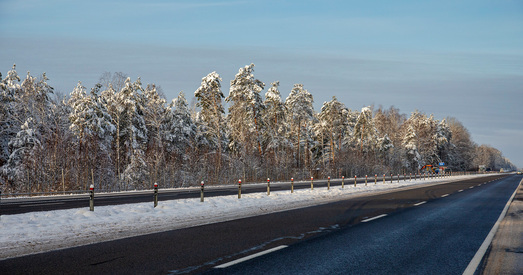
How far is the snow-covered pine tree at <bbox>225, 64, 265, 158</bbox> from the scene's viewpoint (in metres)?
59.1

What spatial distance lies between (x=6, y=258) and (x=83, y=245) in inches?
64.9

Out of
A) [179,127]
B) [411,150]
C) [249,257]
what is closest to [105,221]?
[249,257]

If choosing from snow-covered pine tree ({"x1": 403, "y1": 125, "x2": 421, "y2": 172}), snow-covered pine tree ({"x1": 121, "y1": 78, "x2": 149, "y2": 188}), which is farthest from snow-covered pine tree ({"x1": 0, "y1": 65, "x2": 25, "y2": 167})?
snow-covered pine tree ({"x1": 403, "y1": 125, "x2": 421, "y2": 172})

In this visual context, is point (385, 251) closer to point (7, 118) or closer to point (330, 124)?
point (7, 118)

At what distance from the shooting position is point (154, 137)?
48281 millimetres

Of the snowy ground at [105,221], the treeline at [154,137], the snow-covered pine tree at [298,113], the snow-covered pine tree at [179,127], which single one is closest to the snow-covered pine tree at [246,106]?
the treeline at [154,137]

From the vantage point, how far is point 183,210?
1559 centimetres

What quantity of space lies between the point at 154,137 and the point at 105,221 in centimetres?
3662

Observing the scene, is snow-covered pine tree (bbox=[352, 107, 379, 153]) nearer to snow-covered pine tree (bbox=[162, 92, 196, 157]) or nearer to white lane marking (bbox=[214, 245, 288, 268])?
snow-covered pine tree (bbox=[162, 92, 196, 157])

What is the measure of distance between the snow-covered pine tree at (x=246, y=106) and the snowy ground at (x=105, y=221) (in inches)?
1563

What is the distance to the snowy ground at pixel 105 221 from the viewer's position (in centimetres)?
967

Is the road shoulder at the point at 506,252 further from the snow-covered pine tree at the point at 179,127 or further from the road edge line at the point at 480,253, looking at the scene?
the snow-covered pine tree at the point at 179,127

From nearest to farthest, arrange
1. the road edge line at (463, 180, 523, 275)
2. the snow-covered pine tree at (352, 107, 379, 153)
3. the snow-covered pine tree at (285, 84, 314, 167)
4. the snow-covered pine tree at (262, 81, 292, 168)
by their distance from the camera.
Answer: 1. the road edge line at (463, 180, 523, 275)
2. the snow-covered pine tree at (262, 81, 292, 168)
3. the snow-covered pine tree at (285, 84, 314, 167)
4. the snow-covered pine tree at (352, 107, 379, 153)

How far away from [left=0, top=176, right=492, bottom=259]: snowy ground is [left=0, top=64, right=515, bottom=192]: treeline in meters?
17.4
